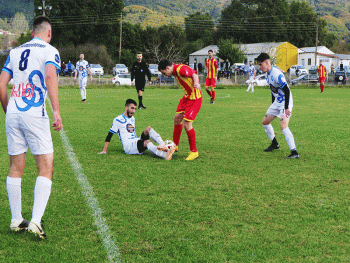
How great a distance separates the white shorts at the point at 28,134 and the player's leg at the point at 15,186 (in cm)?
9

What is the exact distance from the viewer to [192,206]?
4582mm

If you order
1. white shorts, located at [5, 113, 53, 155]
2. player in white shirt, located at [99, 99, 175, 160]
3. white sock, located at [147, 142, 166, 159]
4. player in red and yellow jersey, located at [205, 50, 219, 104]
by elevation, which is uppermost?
player in red and yellow jersey, located at [205, 50, 219, 104]

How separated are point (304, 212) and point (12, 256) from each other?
3.14 m

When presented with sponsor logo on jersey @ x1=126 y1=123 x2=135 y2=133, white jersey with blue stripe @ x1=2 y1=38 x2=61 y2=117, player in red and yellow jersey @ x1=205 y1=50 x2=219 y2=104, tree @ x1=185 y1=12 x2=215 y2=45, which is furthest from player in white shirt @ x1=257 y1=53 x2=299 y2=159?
tree @ x1=185 y1=12 x2=215 y2=45

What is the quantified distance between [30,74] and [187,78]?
388 centimetres

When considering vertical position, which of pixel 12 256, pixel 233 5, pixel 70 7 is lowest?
pixel 12 256

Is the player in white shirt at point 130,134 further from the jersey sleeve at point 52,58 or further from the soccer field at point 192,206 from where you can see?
the jersey sleeve at point 52,58

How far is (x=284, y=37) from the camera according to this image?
292 feet

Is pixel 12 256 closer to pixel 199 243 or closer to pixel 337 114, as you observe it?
pixel 199 243

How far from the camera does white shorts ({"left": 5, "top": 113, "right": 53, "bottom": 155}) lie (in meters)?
3.50

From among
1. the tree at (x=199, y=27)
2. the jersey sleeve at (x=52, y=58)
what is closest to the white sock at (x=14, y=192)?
the jersey sleeve at (x=52, y=58)

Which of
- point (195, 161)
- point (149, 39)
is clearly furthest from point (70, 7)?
point (195, 161)

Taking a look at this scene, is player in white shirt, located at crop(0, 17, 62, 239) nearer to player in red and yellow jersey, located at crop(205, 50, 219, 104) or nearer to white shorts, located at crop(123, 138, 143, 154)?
white shorts, located at crop(123, 138, 143, 154)

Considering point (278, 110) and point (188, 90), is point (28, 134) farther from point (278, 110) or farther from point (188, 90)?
point (278, 110)
